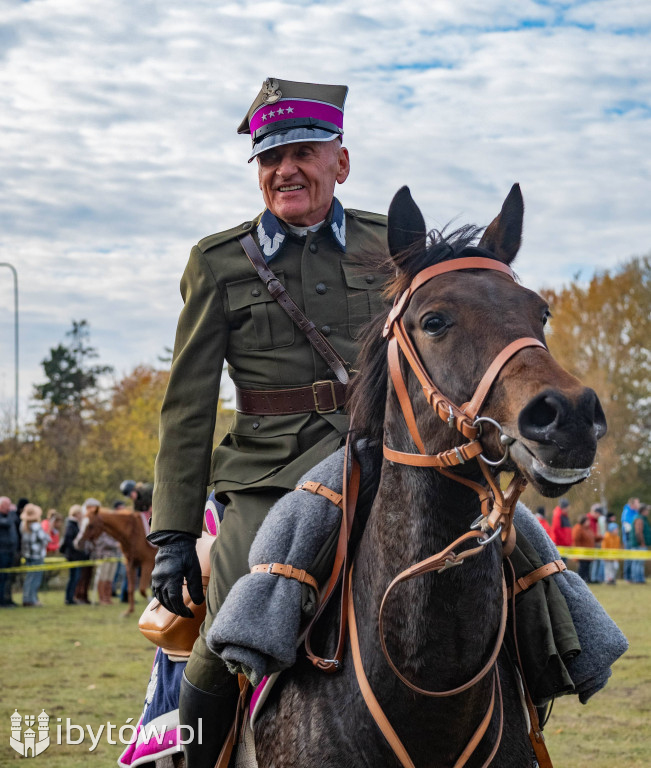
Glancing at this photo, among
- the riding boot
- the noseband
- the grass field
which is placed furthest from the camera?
the grass field

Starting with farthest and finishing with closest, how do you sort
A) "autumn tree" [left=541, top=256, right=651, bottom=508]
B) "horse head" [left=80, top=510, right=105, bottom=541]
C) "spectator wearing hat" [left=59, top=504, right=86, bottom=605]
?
"autumn tree" [left=541, top=256, right=651, bottom=508]
"spectator wearing hat" [left=59, top=504, right=86, bottom=605]
"horse head" [left=80, top=510, right=105, bottom=541]

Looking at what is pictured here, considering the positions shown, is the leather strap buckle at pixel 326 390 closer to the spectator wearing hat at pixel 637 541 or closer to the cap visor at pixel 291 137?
the cap visor at pixel 291 137

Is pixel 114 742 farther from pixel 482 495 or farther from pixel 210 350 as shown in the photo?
pixel 482 495

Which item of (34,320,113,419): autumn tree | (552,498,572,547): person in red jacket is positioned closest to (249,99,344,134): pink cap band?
(552,498,572,547): person in red jacket

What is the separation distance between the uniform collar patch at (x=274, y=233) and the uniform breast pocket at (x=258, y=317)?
175mm

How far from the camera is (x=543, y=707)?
3686 mm

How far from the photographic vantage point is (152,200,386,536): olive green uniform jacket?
390cm

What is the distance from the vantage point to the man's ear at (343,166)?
168 inches

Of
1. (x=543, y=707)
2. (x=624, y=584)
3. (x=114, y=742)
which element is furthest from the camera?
(x=624, y=584)

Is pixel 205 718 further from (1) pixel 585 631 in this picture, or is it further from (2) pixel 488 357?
(2) pixel 488 357

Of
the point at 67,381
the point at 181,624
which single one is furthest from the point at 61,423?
the point at 181,624

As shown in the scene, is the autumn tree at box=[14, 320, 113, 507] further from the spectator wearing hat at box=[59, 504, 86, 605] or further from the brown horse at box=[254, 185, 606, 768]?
the brown horse at box=[254, 185, 606, 768]

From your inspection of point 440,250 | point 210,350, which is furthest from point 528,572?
point 210,350

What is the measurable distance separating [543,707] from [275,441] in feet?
4.71
